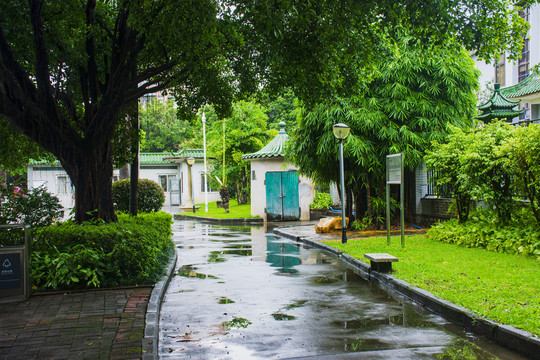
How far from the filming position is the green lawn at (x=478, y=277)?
581cm

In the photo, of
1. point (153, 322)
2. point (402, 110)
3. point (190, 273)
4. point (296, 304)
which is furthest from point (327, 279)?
point (402, 110)

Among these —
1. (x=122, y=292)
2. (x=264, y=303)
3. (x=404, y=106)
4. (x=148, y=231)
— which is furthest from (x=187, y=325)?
(x=404, y=106)

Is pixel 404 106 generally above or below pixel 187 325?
above

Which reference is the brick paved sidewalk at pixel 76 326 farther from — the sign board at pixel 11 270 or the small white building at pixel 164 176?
the small white building at pixel 164 176

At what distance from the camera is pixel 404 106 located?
634 inches

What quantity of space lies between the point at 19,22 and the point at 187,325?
7.93 metres

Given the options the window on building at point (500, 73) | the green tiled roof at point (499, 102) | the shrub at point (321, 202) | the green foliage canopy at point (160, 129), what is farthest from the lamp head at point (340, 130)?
the green foliage canopy at point (160, 129)

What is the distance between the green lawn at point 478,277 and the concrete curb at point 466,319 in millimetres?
123

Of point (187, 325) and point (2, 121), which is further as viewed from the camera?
point (2, 121)

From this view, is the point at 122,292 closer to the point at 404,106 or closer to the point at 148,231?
the point at 148,231

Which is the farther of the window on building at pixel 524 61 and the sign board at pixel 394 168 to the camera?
the window on building at pixel 524 61

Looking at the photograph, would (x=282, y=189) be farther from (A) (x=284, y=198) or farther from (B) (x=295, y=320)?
(B) (x=295, y=320)

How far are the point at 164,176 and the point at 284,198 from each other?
Result: 1950cm

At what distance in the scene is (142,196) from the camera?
18.0 meters
